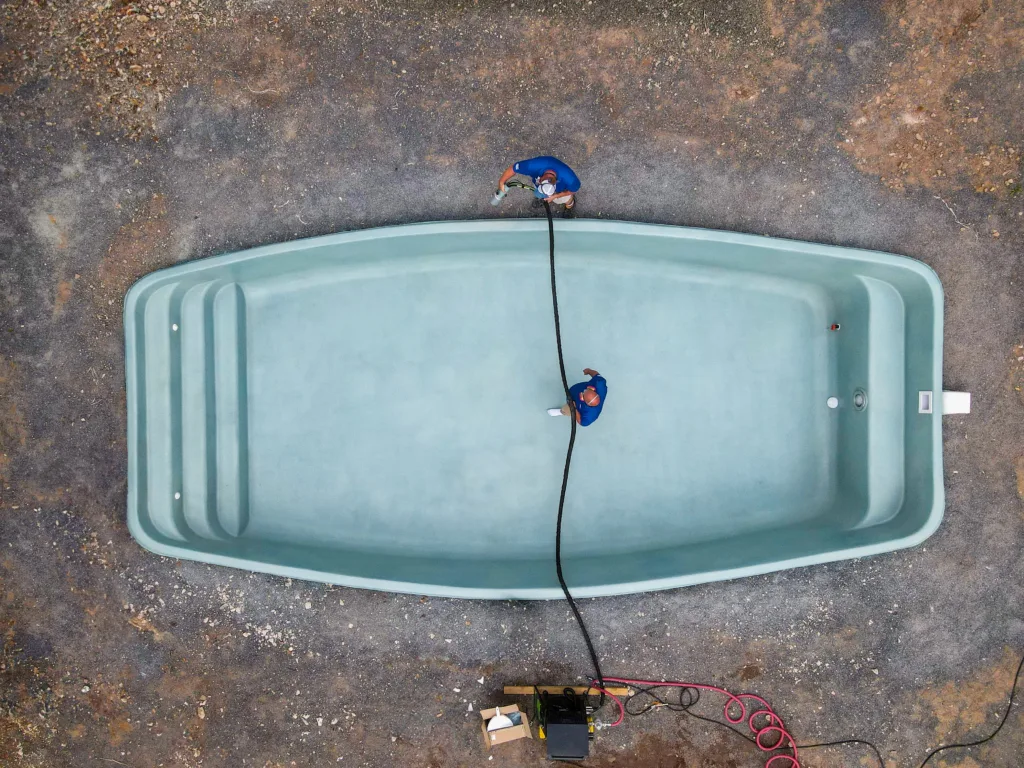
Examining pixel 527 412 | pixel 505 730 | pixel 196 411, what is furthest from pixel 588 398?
pixel 196 411

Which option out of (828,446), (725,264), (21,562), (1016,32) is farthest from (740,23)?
(21,562)

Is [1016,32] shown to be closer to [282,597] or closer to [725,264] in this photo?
[725,264]

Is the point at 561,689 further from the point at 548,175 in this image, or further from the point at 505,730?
the point at 548,175

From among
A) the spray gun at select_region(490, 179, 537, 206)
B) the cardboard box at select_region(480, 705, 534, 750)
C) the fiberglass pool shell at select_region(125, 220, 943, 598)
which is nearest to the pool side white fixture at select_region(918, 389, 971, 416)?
the fiberglass pool shell at select_region(125, 220, 943, 598)

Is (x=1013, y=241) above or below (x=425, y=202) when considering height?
below

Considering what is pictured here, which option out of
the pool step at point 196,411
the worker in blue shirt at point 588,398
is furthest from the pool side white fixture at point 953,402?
the pool step at point 196,411

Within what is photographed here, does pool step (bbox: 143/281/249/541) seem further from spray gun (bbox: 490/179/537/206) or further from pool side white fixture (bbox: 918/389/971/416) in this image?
pool side white fixture (bbox: 918/389/971/416)
